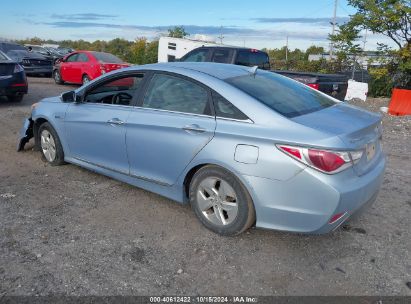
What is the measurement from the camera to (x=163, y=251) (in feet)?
11.7

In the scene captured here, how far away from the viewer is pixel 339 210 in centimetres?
321

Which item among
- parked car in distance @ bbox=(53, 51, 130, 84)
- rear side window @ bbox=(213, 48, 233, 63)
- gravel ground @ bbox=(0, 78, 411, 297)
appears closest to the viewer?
gravel ground @ bbox=(0, 78, 411, 297)

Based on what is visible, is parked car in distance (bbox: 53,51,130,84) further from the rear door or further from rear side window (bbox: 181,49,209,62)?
the rear door

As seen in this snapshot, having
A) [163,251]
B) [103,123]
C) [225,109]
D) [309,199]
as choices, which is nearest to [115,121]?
[103,123]

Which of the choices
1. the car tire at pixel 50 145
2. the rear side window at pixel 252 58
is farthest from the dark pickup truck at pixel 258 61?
the car tire at pixel 50 145

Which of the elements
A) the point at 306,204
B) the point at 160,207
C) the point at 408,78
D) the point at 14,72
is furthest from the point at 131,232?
the point at 408,78

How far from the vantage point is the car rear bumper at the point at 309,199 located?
10.4ft

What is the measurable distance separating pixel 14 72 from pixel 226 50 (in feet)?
18.0

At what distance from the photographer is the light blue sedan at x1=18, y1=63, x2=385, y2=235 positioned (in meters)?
3.23

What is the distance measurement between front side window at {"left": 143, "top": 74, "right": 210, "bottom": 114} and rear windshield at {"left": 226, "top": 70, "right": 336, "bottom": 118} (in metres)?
0.33

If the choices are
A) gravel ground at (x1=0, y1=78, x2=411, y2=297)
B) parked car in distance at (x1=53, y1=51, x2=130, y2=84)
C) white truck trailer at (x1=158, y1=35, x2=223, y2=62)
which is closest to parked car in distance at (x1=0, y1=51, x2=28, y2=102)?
parked car in distance at (x1=53, y1=51, x2=130, y2=84)

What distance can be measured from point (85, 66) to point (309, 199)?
1327cm

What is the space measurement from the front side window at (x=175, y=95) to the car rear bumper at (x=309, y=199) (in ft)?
3.04

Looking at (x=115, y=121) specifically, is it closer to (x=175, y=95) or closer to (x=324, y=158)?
(x=175, y=95)
